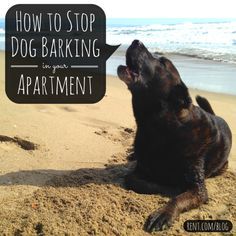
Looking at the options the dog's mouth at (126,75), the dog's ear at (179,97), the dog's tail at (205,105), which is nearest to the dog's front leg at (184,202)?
the dog's ear at (179,97)

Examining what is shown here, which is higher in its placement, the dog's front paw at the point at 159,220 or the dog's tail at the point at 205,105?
the dog's tail at the point at 205,105

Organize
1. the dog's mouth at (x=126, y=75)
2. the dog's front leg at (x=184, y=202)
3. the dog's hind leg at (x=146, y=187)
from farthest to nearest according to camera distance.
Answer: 1. the dog's hind leg at (x=146, y=187)
2. the dog's mouth at (x=126, y=75)
3. the dog's front leg at (x=184, y=202)

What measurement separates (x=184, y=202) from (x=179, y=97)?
967mm

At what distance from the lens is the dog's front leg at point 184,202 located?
368cm

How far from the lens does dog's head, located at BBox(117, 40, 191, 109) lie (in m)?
4.17

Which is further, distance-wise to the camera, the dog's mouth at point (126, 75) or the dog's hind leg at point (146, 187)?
the dog's hind leg at point (146, 187)

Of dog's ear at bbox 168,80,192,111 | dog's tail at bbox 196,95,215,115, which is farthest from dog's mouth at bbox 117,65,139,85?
dog's tail at bbox 196,95,215,115

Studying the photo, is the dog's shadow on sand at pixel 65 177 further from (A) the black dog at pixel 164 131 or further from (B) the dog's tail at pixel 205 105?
(B) the dog's tail at pixel 205 105

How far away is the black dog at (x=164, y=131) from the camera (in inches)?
165

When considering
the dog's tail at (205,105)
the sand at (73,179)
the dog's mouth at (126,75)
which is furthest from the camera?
the dog's tail at (205,105)

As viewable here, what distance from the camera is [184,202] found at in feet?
13.1

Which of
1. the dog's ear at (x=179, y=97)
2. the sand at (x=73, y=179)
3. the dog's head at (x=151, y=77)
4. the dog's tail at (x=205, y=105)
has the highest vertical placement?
the dog's head at (x=151, y=77)

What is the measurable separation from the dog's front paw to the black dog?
0.97 feet

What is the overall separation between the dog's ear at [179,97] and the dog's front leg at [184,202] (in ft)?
1.87
